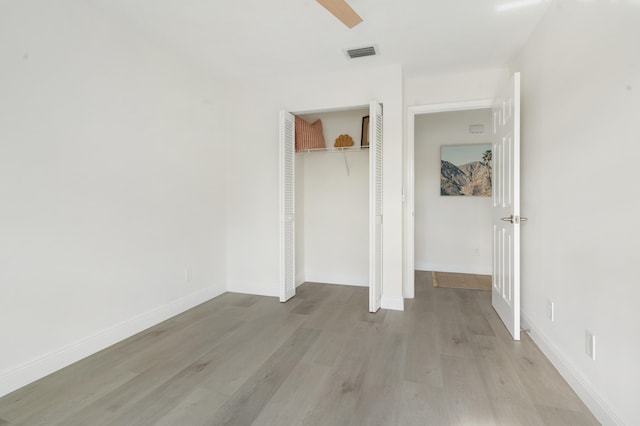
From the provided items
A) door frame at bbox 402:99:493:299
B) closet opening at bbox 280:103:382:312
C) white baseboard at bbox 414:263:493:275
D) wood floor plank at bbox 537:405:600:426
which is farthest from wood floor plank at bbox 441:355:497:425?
white baseboard at bbox 414:263:493:275

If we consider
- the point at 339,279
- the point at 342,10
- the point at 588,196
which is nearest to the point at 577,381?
the point at 588,196

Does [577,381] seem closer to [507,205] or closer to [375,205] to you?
[507,205]

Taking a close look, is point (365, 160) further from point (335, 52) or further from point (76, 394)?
point (76, 394)

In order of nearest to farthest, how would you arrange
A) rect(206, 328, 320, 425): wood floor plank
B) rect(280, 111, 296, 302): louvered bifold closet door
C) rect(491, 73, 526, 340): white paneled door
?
rect(206, 328, 320, 425): wood floor plank < rect(491, 73, 526, 340): white paneled door < rect(280, 111, 296, 302): louvered bifold closet door

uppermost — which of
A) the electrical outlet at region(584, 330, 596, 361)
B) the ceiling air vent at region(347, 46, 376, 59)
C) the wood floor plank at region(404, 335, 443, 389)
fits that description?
the ceiling air vent at region(347, 46, 376, 59)

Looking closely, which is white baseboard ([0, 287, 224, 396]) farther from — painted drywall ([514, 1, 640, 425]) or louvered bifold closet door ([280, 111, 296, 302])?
painted drywall ([514, 1, 640, 425])

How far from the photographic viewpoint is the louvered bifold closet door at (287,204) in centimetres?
354

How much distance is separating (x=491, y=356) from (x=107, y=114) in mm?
3390

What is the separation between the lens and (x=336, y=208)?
4.33 metres

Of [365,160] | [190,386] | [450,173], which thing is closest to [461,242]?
[450,173]

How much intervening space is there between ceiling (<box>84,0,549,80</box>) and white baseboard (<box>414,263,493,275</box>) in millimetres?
2968

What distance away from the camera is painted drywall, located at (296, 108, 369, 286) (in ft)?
13.8

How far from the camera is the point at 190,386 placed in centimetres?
194

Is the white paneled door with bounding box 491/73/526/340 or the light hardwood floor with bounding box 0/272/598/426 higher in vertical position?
the white paneled door with bounding box 491/73/526/340
